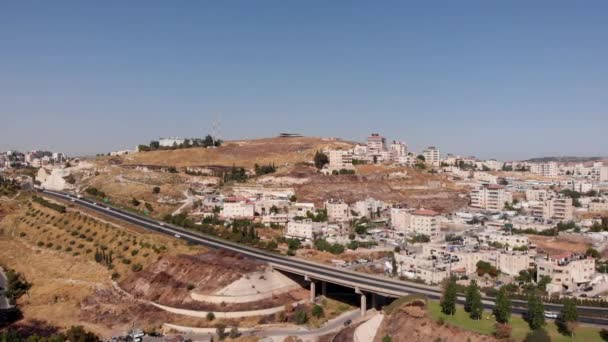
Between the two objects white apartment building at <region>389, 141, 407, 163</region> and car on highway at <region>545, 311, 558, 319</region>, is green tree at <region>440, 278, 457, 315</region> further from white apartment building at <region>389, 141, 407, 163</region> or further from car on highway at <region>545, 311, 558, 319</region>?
white apartment building at <region>389, 141, 407, 163</region>

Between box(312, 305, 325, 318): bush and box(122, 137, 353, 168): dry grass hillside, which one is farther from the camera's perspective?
box(122, 137, 353, 168): dry grass hillside

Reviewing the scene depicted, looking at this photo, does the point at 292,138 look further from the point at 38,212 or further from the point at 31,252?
the point at 31,252

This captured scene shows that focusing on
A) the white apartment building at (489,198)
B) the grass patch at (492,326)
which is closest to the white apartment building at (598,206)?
the white apartment building at (489,198)

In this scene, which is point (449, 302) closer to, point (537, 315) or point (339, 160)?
point (537, 315)

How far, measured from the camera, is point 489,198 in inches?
3253

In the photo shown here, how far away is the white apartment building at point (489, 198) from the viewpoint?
269 feet

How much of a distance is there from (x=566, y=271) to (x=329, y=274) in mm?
19880

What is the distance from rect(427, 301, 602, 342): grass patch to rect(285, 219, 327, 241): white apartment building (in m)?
26.7

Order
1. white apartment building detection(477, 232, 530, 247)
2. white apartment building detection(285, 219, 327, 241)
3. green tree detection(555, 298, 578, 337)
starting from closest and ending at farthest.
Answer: green tree detection(555, 298, 578, 337)
white apartment building detection(477, 232, 530, 247)
white apartment building detection(285, 219, 327, 241)

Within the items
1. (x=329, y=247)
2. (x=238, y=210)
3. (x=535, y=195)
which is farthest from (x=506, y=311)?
(x=535, y=195)

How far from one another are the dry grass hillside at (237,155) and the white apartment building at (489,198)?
34.4m

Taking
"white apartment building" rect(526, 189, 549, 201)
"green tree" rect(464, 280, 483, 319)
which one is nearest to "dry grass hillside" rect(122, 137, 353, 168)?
"white apartment building" rect(526, 189, 549, 201)

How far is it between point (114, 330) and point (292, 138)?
101m

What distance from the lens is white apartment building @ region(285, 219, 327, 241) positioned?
58656mm
